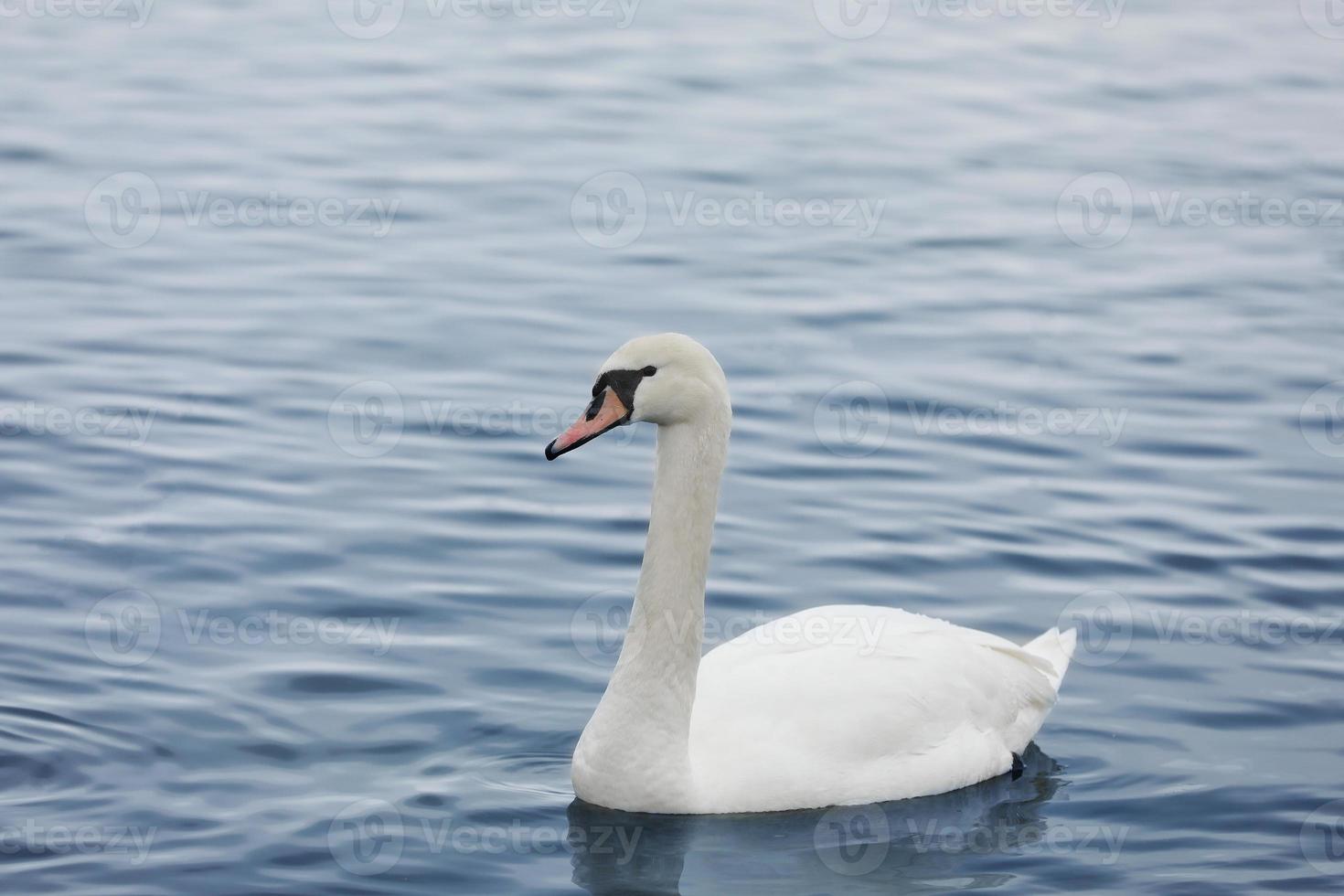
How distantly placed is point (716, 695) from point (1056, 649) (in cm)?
176

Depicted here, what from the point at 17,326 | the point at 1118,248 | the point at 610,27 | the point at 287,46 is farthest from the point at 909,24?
the point at 17,326

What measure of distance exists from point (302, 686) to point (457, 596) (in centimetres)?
118

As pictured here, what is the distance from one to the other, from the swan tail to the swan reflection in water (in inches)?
33.2

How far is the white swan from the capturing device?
7.70 meters

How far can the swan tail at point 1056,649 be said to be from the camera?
898 centimetres

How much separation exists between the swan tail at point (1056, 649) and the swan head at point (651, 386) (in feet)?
7.02

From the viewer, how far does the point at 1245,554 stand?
10781mm

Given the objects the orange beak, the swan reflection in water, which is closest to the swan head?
the orange beak

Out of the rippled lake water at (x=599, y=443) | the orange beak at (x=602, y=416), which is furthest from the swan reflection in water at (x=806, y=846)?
the orange beak at (x=602, y=416)

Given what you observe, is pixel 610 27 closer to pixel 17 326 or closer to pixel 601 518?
pixel 17 326

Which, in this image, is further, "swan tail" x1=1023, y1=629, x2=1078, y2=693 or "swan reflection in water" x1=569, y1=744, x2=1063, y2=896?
"swan tail" x1=1023, y1=629, x2=1078, y2=693

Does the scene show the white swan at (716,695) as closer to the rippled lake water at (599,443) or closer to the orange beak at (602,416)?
the orange beak at (602,416)

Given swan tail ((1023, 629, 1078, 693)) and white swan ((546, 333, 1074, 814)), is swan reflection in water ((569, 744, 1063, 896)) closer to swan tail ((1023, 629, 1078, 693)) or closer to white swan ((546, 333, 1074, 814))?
white swan ((546, 333, 1074, 814))

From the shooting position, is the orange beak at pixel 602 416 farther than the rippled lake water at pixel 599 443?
No
